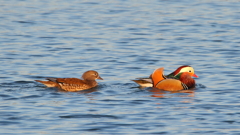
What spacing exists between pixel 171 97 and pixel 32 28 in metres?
11.7

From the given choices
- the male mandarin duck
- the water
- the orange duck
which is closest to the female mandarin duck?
the water

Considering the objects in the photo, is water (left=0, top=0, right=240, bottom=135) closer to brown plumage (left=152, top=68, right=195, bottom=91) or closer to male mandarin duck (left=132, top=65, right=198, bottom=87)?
male mandarin duck (left=132, top=65, right=198, bottom=87)

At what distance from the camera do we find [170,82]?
1577cm

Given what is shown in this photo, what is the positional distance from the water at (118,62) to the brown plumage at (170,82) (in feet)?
1.07

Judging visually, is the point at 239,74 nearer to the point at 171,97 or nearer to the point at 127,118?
the point at 171,97

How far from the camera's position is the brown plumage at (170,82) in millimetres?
15750

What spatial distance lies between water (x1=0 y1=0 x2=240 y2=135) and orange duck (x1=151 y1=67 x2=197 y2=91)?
1.07 ft

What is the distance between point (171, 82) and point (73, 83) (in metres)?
2.70

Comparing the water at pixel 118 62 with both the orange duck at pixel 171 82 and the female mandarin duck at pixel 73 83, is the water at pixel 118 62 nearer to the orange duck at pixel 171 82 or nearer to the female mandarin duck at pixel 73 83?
the female mandarin duck at pixel 73 83

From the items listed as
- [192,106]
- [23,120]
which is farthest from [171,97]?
[23,120]

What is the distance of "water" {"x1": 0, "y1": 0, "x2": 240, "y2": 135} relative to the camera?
12047 millimetres

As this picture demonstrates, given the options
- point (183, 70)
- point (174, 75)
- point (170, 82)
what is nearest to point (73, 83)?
point (170, 82)

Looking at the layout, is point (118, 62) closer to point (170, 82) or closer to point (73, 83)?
point (170, 82)

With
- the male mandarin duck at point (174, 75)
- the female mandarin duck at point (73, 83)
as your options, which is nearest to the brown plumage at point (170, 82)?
the male mandarin duck at point (174, 75)
